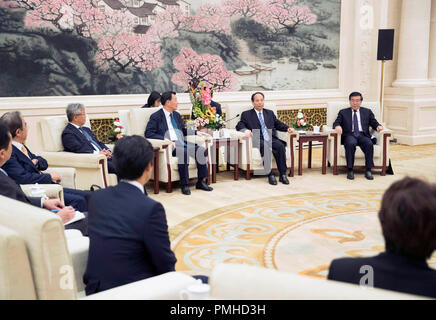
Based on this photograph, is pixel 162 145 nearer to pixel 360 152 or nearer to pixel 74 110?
pixel 74 110

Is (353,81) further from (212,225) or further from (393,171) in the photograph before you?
(212,225)

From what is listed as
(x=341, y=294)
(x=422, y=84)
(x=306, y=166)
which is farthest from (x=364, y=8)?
(x=341, y=294)

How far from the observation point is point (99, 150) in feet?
19.5

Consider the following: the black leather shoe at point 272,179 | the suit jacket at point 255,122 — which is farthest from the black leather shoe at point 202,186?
the suit jacket at point 255,122

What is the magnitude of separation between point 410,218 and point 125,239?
128 centimetres

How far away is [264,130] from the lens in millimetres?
7203

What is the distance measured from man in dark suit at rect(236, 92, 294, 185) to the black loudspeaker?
324cm

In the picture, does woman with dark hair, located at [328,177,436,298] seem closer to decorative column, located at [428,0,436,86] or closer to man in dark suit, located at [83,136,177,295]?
man in dark suit, located at [83,136,177,295]

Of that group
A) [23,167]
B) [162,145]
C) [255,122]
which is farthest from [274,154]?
[23,167]

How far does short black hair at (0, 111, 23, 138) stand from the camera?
418cm

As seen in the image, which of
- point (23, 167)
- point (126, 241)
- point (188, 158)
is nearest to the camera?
point (126, 241)

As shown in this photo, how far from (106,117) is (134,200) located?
5.62 m

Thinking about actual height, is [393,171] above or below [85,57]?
below

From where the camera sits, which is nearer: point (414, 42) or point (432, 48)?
point (414, 42)
